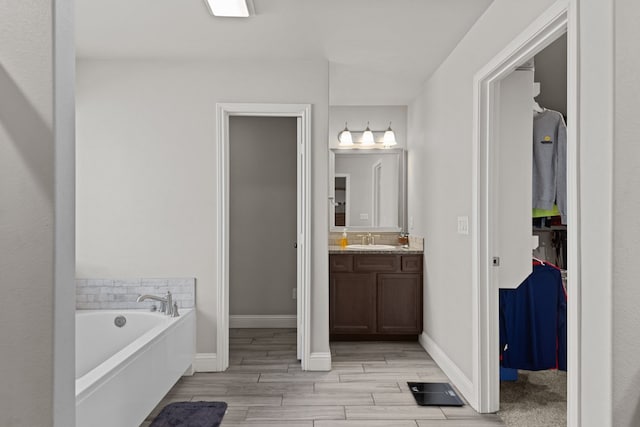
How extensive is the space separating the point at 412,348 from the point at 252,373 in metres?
1.57

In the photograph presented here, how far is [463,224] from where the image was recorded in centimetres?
325

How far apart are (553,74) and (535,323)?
200 centimetres

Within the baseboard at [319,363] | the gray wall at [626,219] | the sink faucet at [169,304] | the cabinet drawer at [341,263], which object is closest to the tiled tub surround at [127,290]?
the sink faucet at [169,304]

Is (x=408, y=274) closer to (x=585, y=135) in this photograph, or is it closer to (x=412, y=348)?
(x=412, y=348)

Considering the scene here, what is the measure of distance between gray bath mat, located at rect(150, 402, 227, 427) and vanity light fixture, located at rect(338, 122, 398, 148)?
316 cm

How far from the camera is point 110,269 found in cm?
379

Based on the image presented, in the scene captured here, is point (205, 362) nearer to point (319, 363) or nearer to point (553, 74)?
point (319, 363)

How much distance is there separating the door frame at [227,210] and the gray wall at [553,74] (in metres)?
1.81

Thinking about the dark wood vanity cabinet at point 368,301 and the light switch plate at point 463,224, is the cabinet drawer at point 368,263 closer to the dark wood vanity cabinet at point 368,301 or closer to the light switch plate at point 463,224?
the dark wood vanity cabinet at point 368,301

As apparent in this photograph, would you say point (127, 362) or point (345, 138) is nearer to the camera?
point (127, 362)

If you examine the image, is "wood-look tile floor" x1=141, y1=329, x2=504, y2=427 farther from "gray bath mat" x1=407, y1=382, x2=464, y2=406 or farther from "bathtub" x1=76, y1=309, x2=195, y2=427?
"bathtub" x1=76, y1=309, x2=195, y2=427

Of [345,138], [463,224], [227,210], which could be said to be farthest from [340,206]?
[463,224]

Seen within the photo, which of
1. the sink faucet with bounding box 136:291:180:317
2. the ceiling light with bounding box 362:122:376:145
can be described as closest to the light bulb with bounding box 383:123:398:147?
the ceiling light with bounding box 362:122:376:145

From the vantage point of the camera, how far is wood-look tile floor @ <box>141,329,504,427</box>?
285cm
